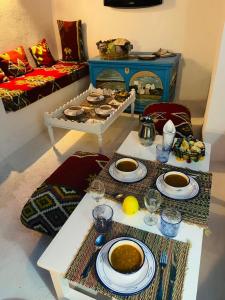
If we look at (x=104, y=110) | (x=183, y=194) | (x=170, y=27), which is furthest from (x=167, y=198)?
(x=170, y=27)

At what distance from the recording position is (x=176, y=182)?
1.08 metres

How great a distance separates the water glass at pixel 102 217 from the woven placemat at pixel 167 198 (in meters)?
0.11

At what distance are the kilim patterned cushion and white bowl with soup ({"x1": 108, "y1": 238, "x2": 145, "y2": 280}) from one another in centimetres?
55

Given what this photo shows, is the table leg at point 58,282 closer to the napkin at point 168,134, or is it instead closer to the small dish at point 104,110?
the napkin at point 168,134

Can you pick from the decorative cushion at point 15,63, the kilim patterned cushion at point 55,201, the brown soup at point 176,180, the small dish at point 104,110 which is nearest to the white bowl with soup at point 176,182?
the brown soup at point 176,180

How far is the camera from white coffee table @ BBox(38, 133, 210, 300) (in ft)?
2.59

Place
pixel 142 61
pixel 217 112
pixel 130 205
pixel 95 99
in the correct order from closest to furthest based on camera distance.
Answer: pixel 130 205 → pixel 217 112 → pixel 95 99 → pixel 142 61

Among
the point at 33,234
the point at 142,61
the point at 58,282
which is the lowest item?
the point at 33,234

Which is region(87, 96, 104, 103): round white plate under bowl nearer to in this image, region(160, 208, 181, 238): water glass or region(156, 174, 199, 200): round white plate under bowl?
region(156, 174, 199, 200): round white plate under bowl

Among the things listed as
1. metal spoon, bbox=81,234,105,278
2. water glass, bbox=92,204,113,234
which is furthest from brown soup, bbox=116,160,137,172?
metal spoon, bbox=81,234,105,278

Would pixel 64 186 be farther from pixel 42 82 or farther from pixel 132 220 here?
pixel 42 82

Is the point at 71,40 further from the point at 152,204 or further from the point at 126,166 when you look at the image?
the point at 152,204

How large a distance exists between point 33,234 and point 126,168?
828mm

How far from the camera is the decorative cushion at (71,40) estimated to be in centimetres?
321
